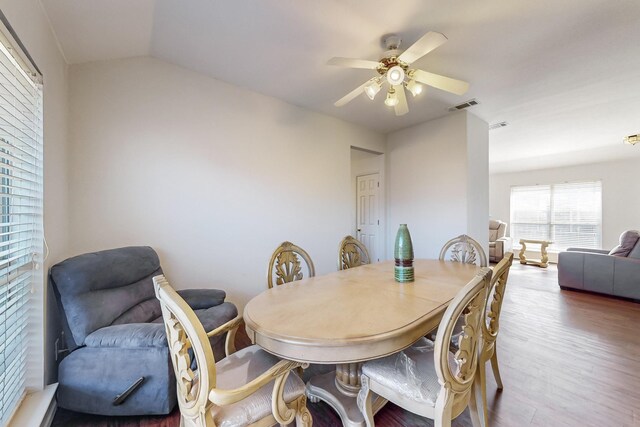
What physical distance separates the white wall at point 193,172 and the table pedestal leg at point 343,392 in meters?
1.48

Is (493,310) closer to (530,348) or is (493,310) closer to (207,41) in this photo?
(530,348)

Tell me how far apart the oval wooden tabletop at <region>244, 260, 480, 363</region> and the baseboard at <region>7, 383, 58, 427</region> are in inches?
47.1

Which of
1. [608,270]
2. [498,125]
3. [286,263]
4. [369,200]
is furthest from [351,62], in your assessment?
[608,270]

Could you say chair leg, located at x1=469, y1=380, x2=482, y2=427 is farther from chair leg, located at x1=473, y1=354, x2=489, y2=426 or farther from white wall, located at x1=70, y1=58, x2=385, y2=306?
white wall, located at x1=70, y1=58, x2=385, y2=306

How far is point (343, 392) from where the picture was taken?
5.33ft

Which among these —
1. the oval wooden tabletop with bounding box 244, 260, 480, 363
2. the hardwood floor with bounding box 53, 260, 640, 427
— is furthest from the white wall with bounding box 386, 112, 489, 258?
the oval wooden tabletop with bounding box 244, 260, 480, 363

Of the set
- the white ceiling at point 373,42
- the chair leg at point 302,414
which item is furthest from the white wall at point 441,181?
the chair leg at point 302,414

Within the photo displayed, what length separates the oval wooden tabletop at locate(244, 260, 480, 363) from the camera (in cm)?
106

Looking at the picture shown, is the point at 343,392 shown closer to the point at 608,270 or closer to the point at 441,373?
the point at 441,373

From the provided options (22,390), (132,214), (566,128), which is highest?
(566,128)

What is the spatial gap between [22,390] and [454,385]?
224 cm

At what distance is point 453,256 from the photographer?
2.77 meters

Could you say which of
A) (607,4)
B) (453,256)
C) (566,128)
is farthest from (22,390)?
(566,128)

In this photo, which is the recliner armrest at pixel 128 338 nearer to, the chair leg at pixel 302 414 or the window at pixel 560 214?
the chair leg at pixel 302 414
